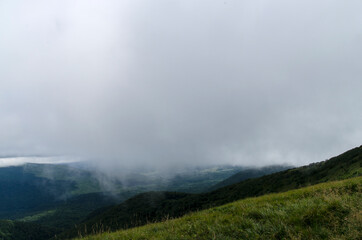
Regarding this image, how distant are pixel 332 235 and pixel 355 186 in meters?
7.02

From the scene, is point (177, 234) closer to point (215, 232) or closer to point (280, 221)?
point (215, 232)

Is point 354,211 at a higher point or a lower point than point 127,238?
higher

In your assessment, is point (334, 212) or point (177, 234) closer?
point (334, 212)

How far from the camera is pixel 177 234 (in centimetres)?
684

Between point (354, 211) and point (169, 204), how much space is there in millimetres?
206328

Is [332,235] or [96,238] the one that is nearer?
[332,235]

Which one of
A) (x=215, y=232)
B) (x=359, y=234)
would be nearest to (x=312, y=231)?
(x=359, y=234)

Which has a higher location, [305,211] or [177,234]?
[305,211]

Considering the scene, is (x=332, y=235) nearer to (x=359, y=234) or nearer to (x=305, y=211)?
(x=359, y=234)

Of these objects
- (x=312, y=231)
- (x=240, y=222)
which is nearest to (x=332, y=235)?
(x=312, y=231)

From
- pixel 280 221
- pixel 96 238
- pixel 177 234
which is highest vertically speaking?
pixel 280 221

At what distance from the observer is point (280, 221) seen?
6.06m

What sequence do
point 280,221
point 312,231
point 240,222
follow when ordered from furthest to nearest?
point 240,222, point 280,221, point 312,231

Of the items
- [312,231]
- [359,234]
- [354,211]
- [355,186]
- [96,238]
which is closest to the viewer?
[359,234]
